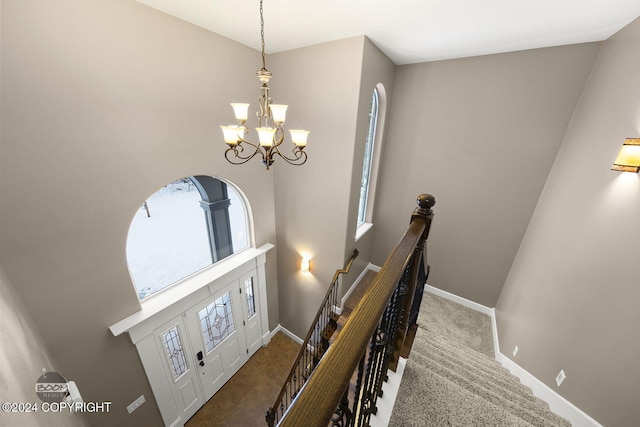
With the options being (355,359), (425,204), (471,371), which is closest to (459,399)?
(471,371)

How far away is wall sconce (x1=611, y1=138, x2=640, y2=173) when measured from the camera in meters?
1.71

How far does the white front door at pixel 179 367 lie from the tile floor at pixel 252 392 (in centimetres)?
29

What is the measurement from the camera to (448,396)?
1.43 m

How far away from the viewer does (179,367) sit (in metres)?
3.52

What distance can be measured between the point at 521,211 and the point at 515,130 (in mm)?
1152

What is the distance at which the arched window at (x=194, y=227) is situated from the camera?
12.6ft

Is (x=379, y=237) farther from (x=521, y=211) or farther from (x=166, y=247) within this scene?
(x=166, y=247)

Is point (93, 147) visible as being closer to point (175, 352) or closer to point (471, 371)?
point (175, 352)

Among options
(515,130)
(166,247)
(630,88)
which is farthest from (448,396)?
(166,247)

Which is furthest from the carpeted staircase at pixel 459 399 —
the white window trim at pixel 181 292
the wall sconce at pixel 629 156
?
the white window trim at pixel 181 292

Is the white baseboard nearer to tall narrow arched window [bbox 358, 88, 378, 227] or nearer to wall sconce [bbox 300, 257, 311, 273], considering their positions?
tall narrow arched window [bbox 358, 88, 378, 227]

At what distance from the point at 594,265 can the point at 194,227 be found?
17.6 feet

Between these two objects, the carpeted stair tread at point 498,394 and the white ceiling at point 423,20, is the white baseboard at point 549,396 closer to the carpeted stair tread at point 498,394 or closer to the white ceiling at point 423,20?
the carpeted stair tread at point 498,394

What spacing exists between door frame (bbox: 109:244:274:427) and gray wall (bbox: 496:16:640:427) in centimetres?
387
